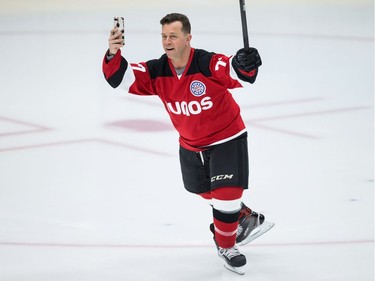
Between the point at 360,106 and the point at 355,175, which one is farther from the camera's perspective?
the point at 360,106

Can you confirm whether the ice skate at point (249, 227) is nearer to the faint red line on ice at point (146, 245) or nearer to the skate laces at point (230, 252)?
the faint red line on ice at point (146, 245)

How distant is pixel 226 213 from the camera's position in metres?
4.65

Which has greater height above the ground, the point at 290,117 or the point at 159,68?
the point at 159,68

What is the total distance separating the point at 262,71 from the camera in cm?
942

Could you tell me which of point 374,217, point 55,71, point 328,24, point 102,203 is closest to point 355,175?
point 374,217

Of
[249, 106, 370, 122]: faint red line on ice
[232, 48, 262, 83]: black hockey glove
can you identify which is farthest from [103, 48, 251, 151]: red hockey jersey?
[249, 106, 370, 122]: faint red line on ice

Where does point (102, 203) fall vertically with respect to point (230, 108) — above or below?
below

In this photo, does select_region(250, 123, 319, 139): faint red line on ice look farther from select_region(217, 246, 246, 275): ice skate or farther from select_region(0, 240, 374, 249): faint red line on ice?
select_region(217, 246, 246, 275): ice skate

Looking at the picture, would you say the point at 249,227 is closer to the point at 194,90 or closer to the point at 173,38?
the point at 194,90

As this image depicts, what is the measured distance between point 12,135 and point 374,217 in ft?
9.73

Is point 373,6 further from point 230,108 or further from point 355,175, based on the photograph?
point 230,108

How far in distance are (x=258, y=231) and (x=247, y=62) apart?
1.11 meters

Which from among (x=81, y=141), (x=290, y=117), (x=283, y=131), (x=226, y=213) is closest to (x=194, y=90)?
(x=226, y=213)

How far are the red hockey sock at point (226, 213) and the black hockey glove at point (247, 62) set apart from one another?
590mm
